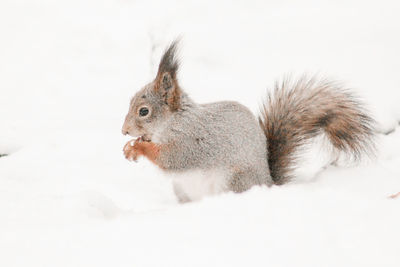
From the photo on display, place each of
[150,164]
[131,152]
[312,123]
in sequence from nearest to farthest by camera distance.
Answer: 1. [131,152]
2. [312,123]
3. [150,164]

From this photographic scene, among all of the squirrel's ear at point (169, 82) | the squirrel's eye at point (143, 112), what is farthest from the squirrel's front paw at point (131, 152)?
the squirrel's ear at point (169, 82)

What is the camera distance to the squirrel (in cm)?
188

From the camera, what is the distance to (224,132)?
6.28 feet

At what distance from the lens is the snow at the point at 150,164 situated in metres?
1.17

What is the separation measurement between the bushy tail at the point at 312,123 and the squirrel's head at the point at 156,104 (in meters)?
0.47

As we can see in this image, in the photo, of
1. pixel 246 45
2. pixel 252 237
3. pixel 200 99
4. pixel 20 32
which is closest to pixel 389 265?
pixel 252 237

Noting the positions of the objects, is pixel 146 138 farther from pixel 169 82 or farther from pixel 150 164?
pixel 150 164

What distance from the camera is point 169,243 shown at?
1183mm

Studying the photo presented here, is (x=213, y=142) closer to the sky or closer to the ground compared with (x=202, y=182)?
closer to the sky

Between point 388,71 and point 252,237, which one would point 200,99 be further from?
point 252,237

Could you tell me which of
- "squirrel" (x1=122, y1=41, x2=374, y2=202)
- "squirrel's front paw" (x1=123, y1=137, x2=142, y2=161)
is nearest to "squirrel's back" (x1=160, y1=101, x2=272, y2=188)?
"squirrel" (x1=122, y1=41, x2=374, y2=202)

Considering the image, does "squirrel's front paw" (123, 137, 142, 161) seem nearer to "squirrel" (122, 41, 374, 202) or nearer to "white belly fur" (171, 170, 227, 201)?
"squirrel" (122, 41, 374, 202)

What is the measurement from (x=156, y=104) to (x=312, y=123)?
67 centimetres

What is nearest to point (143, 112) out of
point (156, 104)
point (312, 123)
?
point (156, 104)
